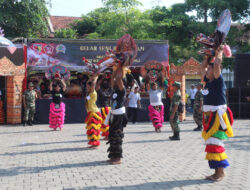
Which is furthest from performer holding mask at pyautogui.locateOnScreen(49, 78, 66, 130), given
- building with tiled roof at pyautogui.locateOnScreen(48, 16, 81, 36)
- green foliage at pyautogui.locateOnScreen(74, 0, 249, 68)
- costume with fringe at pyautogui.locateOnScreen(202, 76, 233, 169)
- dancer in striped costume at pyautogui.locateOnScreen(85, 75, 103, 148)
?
building with tiled roof at pyautogui.locateOnScreen(48, 16, 81, 36)

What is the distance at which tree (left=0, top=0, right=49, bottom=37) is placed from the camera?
21.2 metres

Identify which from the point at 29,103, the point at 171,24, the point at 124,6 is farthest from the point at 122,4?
the point at 29,103

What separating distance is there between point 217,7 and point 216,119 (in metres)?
19.8

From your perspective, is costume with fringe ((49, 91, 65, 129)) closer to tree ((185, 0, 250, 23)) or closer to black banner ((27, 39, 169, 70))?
black banner ((27, 39, 169, 70))

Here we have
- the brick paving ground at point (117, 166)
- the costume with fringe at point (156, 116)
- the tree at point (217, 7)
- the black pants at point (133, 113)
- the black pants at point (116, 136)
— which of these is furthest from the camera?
the tree at point (217, 7)

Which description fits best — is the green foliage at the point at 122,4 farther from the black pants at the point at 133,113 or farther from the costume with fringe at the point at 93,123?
the costume with fringe at the point at 93,123

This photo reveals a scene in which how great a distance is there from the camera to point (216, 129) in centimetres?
528

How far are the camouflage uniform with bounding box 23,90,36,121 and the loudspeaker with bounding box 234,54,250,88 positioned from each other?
38.0ft

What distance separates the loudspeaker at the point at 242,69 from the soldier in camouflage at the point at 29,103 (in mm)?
11574

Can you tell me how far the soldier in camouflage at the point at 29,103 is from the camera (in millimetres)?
14320

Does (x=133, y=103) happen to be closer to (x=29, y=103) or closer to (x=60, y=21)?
(x=29, y=103)

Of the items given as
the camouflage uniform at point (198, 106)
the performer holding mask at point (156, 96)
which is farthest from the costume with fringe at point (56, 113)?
the camouflage uniform at point (198, 106)

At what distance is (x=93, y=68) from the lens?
7.59 meters

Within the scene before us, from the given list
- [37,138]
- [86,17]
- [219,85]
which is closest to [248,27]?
[86,17]
